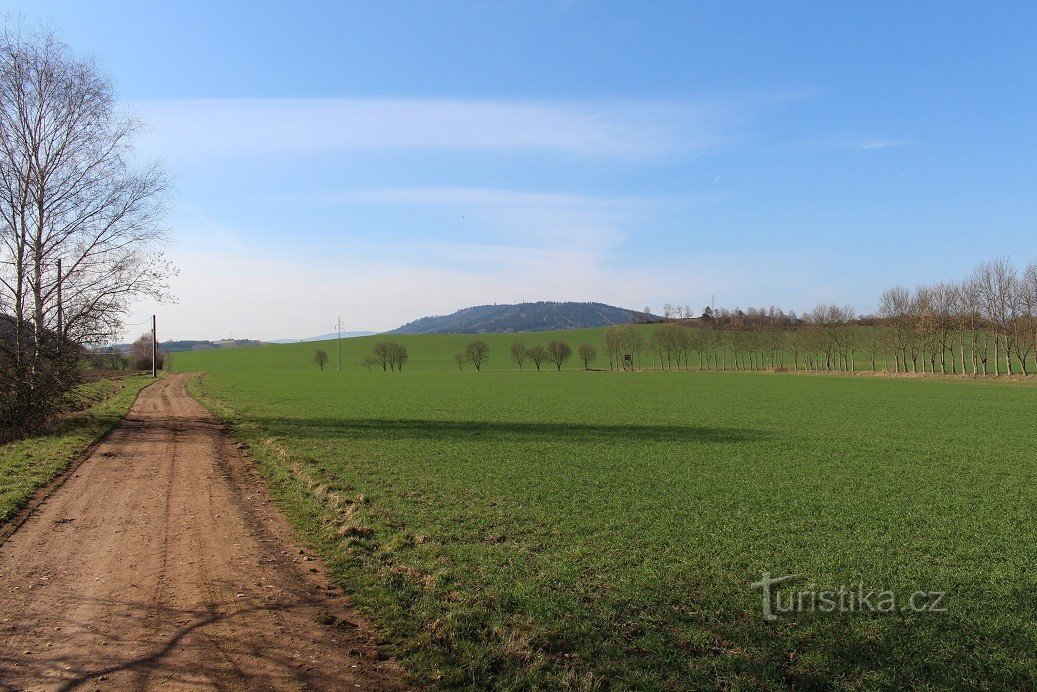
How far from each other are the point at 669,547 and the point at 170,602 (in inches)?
292

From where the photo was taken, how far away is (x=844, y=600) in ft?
26.0

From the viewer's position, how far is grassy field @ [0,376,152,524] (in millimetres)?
12951

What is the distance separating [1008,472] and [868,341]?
309ft

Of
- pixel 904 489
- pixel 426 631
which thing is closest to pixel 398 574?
pixel 426 631

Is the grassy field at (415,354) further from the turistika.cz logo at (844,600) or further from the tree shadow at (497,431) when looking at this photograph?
the turistika.cz logo at (844,600)

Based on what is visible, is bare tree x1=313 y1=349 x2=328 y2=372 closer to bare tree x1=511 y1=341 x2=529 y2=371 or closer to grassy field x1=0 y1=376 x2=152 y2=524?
bare tree x1=511 y1=341 x2=529 y2=371

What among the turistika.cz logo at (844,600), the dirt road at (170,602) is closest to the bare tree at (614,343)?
the dirt road at (170,602)

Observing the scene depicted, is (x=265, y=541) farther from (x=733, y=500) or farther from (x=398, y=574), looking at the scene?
(x=733, y=500)

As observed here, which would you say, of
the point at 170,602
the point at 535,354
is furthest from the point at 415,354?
the point at 170,602

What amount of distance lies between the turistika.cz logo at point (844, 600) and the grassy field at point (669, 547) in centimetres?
15

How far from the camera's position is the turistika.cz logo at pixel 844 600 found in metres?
7.60

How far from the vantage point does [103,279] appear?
1047 inches

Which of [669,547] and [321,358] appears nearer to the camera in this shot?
[669,547]

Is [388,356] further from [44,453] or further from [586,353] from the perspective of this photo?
[44,453]
